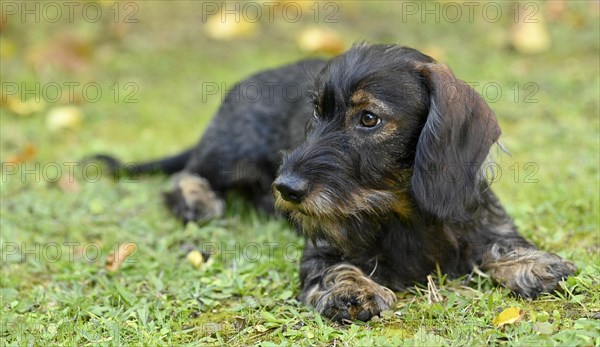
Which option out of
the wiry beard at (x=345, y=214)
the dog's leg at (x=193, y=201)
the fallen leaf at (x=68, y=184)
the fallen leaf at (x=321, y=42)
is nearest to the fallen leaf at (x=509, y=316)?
the wiry beard at (x=345, y=214)

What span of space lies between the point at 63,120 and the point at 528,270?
5.22m

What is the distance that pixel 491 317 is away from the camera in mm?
3938

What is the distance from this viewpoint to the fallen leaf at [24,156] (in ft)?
23.2

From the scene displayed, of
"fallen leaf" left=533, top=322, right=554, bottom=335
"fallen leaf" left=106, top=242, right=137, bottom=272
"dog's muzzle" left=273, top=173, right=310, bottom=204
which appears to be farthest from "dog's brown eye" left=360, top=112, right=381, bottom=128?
"fallen leaf" left=106, top=242, right=137, bottom=272

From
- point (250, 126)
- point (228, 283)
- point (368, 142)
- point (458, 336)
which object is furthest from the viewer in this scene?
point (250, 126)

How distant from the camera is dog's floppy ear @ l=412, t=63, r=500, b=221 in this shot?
406cm

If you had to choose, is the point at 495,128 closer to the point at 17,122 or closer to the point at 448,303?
the point at 448,303

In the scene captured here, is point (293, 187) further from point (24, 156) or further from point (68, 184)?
point (24, 156)

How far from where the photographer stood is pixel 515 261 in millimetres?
4379

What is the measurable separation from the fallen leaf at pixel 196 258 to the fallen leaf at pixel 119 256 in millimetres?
401

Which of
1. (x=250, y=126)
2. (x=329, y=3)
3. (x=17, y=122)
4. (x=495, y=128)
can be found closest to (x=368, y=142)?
(x=495, y=128)

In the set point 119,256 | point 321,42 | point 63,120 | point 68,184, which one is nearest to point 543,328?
point 119,256

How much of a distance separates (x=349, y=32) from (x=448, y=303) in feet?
21.3

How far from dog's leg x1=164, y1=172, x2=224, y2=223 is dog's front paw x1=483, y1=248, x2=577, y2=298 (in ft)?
7.61
